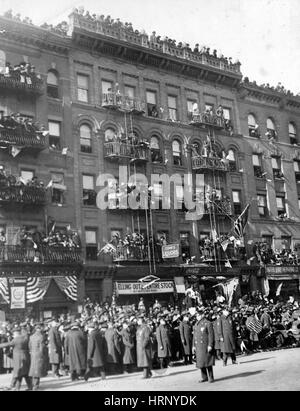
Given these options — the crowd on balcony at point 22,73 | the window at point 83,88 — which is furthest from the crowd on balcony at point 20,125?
the window at point 83,88

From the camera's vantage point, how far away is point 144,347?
54.9 ft

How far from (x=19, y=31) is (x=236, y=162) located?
17043mm

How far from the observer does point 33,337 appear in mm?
15633

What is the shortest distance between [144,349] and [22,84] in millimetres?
16991

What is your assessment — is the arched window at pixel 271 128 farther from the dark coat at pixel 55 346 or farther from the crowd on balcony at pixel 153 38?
the dark coat at pixel 55 346

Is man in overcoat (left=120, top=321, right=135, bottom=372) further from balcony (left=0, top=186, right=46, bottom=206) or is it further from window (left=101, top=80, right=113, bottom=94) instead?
window (left=101, top=80, right=113, bottom=94)

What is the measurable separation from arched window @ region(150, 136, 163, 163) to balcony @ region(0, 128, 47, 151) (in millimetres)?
8026

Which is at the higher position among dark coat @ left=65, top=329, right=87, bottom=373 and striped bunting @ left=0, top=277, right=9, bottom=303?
striped bunting @ left=0, top=277, right=9, bottom=303

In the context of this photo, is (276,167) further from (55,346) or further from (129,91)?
(55,346)

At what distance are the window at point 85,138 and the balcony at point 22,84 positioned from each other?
3.46 meters

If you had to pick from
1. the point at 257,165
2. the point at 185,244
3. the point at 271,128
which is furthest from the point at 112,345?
the point at 271,128

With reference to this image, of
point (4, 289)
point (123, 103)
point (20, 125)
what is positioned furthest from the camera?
point (123, 103)

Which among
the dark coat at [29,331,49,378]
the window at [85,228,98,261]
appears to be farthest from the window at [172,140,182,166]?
the dark coat at [29,331,49,378]

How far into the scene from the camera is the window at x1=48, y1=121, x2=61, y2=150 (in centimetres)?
3066
